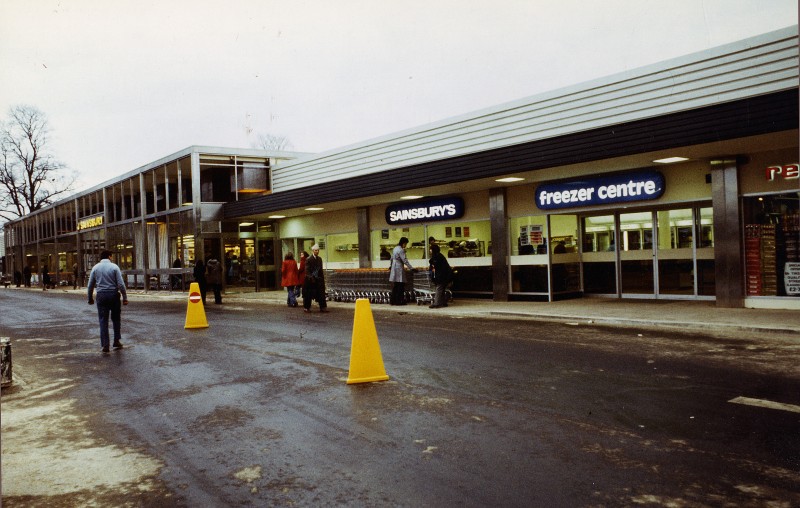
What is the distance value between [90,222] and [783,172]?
42.4 m

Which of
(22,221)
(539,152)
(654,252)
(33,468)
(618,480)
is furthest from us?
(22,221)

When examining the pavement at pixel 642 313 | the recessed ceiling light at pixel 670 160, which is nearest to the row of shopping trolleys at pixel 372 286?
the pavement at pixel 642 313

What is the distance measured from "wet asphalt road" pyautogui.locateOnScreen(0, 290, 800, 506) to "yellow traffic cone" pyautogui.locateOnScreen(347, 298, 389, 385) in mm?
209

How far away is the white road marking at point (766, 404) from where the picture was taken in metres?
5.58

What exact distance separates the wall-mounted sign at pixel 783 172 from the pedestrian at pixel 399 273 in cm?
891

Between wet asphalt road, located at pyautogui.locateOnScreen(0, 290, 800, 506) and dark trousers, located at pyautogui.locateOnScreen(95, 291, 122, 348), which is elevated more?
dark trousers, located at pyautogui.locateOnScreen(95, 291, 122, 348)

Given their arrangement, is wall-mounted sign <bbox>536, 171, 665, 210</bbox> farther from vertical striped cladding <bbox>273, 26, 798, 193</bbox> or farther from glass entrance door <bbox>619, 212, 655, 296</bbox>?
vertical striped cladding <bbox>273, 26, 798, 193</bbox>

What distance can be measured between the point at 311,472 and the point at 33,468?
90.8 inches

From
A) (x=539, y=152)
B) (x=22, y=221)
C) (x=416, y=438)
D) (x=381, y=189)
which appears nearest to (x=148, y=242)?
(x=381, y=189)

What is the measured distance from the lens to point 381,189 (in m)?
19.7

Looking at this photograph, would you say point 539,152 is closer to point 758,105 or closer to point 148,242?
point 758,105

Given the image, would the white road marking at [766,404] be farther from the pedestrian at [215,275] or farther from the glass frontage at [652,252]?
the pedestrian at [215,275]

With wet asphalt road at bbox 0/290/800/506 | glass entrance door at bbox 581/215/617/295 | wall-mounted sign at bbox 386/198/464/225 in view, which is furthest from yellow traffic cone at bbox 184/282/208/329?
glass entrance door at bbox 581/215/617/295

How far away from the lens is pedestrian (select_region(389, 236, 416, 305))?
17.3m
